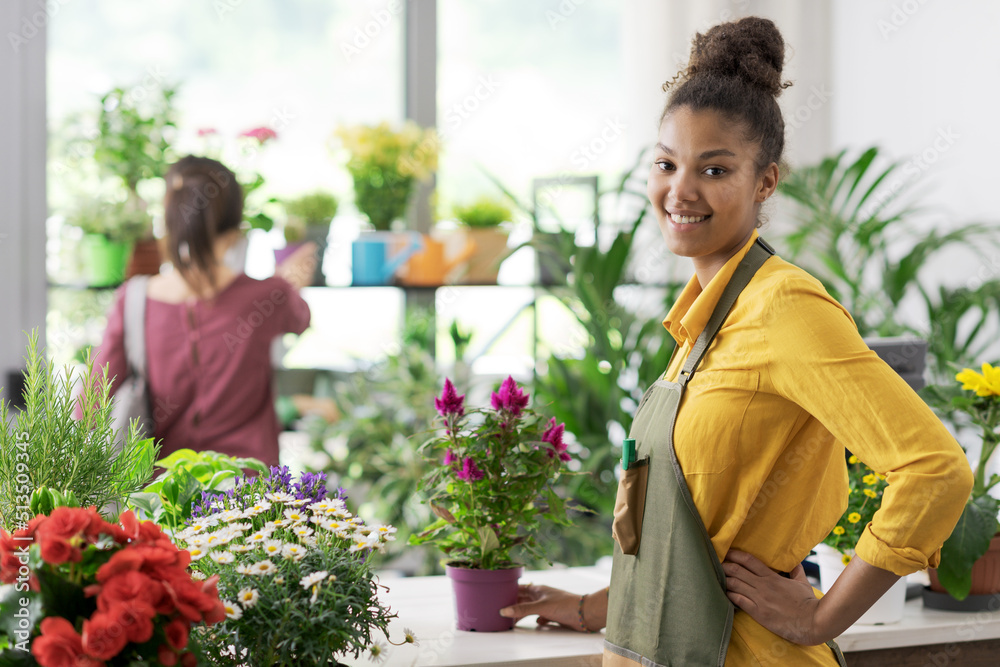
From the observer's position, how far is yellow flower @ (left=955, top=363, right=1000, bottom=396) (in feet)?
4.70

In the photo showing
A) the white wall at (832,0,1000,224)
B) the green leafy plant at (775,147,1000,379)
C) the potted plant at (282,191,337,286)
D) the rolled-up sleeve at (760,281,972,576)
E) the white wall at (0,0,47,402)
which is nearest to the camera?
the rolled-up sleeve at (760,281,972,576)

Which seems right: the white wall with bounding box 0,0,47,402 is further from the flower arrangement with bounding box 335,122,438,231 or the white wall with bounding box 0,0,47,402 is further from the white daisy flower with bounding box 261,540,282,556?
the white daisy flower with bounding box 261,540,282,556

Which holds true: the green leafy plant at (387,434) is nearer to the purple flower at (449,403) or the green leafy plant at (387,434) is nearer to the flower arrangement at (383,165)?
the flower arrangement at (383,165)

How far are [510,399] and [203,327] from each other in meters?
1.48

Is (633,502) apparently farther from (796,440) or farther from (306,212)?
(306,212)

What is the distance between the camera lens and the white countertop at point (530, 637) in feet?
4.06

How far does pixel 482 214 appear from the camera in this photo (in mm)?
3291

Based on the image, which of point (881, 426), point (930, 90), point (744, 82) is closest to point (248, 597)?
point (881, 426)

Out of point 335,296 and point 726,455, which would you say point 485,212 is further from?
point 726,455

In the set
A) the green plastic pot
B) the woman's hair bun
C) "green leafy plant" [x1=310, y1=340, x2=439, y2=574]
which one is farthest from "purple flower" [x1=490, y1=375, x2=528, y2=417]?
the green plastic pot

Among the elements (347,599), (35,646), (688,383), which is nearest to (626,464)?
(688,383)

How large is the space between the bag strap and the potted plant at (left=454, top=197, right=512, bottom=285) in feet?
3.96

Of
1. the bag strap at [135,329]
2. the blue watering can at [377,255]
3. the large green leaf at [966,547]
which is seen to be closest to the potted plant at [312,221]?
the blue watering can at [377,255]

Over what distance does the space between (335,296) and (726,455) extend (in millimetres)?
2724
